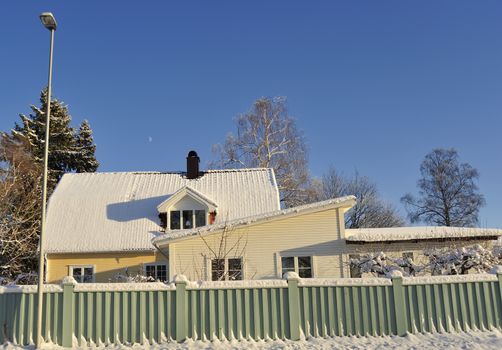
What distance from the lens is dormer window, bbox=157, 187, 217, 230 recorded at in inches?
911

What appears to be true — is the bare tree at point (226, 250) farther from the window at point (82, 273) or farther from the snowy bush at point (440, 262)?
the window at point (82, 273)

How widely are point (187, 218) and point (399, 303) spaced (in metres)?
15.2

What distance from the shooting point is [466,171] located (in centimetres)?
4241

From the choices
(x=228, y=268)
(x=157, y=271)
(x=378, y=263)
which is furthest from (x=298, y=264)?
(x=157, y=271)

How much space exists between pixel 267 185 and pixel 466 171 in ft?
81.9

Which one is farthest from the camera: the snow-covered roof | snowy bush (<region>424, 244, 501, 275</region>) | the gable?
Result: the gable

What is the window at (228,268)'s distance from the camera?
17.5m

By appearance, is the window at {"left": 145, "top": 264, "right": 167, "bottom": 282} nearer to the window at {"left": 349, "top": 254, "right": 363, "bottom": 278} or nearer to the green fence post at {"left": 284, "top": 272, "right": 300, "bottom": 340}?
the window at {"left": 349, "top": 254, "right": 363, "bottom": 278}

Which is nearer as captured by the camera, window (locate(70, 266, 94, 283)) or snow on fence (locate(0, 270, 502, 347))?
snow on fence (locate(0, 270, 502, 347))

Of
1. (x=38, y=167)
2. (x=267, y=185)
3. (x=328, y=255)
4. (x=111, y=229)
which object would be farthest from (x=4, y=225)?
(x=328, y=255)

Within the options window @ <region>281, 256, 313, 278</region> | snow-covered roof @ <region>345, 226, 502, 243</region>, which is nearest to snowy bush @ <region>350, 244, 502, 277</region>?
snow-covered roof @ <region>345, 226, 502, 243</region>

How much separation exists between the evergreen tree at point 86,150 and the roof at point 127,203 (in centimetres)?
1259

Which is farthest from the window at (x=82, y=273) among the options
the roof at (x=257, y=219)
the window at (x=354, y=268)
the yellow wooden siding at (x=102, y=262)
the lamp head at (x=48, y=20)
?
the lamp head at (x=48, y=20)

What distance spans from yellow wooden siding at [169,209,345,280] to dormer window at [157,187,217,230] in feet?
18.8
